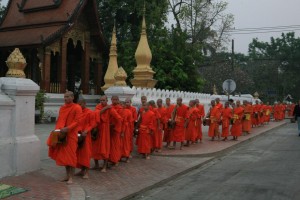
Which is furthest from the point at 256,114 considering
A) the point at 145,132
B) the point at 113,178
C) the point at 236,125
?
the point at 113,178

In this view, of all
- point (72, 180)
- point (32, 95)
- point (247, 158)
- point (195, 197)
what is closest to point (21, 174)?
point (72, 180)

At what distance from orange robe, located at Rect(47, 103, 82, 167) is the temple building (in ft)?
41.2

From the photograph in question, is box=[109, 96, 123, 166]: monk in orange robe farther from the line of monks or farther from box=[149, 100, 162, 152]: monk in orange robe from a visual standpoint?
box=[149, 100, 162, 152]: monk in orange robe

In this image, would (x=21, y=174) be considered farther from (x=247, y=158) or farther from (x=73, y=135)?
(x=247, y=158)

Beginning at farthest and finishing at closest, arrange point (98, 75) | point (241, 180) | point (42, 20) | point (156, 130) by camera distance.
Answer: point (98, 75) < point (42, 20) < point (156, 130) < point (241, 180)

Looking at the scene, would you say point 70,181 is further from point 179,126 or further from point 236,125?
point 236,125

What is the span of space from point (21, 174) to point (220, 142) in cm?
917

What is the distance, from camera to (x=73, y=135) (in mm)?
7793

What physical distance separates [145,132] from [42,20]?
13.2 m

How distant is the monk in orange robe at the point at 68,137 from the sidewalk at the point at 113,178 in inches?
17.1

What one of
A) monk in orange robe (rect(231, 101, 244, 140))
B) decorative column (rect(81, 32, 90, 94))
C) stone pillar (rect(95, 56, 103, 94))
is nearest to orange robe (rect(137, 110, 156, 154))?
monk in orange robe (rect(231, 101, 244, 140))

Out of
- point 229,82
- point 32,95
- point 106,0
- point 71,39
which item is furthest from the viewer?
point 106,0

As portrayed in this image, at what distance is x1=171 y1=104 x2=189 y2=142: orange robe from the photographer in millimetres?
13047

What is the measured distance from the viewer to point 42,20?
Answer: 22016 millimetres
